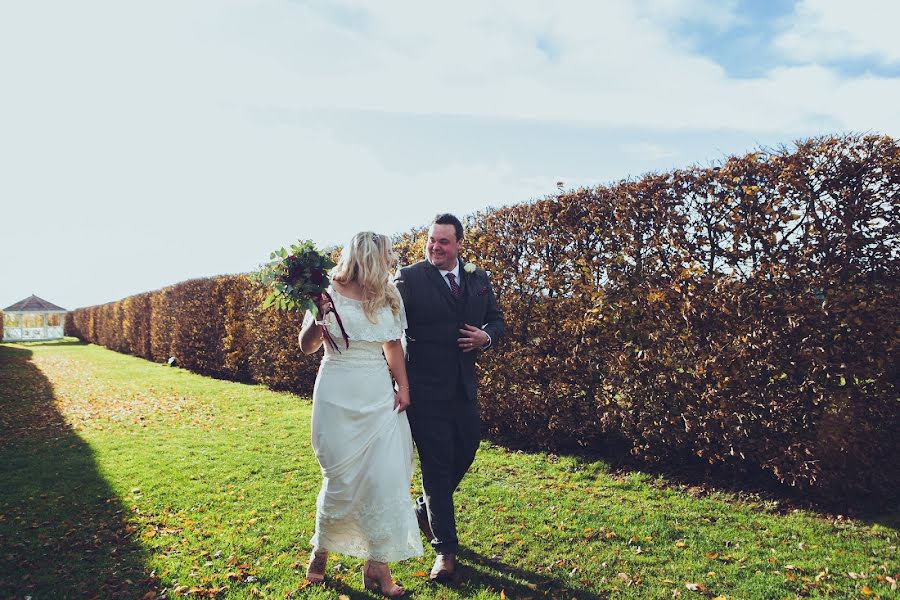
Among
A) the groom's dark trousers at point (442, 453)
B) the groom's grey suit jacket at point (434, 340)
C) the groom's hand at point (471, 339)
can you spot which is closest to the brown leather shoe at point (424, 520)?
the groom's dark trousers at point (442, 453)

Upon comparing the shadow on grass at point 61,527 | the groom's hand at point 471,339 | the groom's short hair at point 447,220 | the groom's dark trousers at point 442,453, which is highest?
the groom's short hair at point 447,220

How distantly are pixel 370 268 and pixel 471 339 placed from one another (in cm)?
99

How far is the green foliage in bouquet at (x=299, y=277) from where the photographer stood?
13.2 ft

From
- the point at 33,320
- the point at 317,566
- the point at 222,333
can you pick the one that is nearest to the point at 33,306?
the point at 33,320

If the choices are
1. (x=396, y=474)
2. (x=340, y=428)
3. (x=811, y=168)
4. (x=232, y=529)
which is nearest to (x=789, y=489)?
(x=811, y=168)

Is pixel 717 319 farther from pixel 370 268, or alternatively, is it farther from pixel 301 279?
pixel 301 279

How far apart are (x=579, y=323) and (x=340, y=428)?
3968 mm

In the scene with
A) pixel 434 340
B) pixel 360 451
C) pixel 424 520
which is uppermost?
pixel 434 340

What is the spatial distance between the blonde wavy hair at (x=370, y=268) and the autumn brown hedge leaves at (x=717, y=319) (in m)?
3.54

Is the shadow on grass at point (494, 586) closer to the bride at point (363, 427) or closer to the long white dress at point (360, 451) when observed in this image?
the bride at point (363, 427)

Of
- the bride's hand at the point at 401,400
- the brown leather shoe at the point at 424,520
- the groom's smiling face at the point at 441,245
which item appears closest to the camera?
the bride's hand at the point at 401,400

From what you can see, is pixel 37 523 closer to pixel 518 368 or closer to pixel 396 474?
pixel 396 474

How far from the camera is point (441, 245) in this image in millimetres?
4566

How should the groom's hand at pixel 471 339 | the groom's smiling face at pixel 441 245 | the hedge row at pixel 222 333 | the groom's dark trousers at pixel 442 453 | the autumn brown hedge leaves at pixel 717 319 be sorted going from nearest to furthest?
the groom's dark trousers at pixel 442 453
the groom's hand at pixel 471 339
the groom's smiling face at pixel 441 245
the autumn brown hedge leaves at pixel 717 319
the hedge row at pixel 222 333
